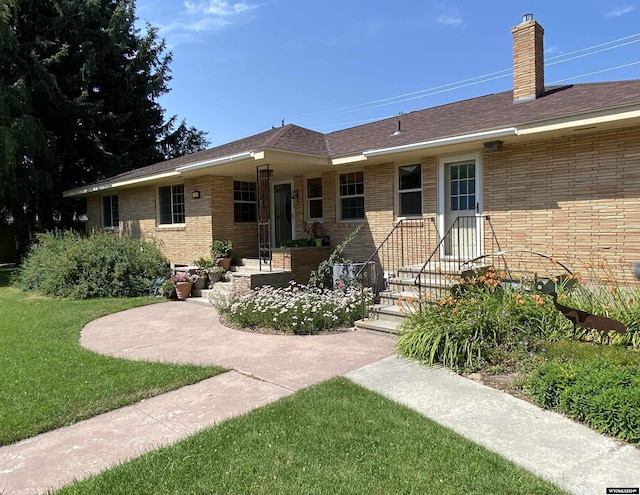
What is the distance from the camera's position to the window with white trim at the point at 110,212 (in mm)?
17109

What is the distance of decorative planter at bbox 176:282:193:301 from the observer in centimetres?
1059

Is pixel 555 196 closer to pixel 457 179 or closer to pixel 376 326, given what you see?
pixel 457 179

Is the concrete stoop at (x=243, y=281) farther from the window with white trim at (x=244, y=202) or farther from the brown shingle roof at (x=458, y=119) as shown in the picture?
the brown shingle roof at (x=458, y=119)

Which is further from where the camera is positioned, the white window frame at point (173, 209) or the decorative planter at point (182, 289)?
the white window frame at point (173, 209)

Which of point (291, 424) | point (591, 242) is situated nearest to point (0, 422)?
point (291, 424)

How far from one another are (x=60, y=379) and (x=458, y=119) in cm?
886

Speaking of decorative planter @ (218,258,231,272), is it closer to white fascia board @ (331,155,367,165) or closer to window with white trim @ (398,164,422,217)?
white fascia board @ (331,155,367,165)

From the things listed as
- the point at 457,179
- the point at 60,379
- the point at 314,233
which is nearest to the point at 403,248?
the point at 457,179

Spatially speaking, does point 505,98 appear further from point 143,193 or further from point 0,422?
point 143,193

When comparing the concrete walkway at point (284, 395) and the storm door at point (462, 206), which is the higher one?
the storm door at point (462, 206)

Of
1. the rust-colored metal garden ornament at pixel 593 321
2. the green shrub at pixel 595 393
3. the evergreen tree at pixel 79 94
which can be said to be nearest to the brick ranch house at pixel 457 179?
the rust-colored metal garden ornament at pixel 593 321

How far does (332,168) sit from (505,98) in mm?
4390

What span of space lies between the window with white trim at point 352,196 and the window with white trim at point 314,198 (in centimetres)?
77

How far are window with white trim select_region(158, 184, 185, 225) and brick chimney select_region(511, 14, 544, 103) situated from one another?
9.75 m
